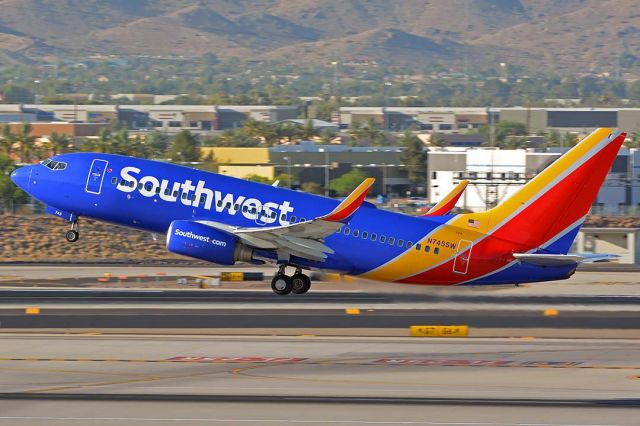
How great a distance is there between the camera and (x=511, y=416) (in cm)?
3497

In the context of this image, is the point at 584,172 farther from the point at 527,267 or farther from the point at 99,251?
the point at 99,251

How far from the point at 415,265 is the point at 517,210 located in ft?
16.9

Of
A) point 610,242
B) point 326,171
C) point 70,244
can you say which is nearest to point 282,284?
point 70,244

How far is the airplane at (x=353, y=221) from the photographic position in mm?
55969

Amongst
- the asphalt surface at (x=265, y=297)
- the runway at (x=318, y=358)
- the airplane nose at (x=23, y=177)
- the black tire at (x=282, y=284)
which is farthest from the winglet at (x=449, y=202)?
the airplane nose at (x=23, y=177)

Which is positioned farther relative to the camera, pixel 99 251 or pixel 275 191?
pixel 99 251

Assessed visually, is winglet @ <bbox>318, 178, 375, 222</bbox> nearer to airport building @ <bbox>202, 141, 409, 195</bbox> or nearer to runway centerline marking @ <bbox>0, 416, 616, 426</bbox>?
runway centerline marking @ <bbox>0, 416, 616, 426</bbox>

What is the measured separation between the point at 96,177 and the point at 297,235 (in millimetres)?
9376

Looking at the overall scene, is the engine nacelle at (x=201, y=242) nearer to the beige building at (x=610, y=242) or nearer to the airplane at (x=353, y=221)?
the airplane at (x=353, y=221)

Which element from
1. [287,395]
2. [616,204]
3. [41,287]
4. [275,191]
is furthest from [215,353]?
[616,204]

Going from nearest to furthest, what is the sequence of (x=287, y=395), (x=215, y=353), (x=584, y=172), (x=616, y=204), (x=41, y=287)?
(x=287, y=395) < (x=215, y=353) < (x=584, y=172) < (x=41, y=287) < (x=616, y=204)

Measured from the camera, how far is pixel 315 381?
40156mm

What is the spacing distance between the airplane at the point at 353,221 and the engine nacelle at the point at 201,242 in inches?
1.7

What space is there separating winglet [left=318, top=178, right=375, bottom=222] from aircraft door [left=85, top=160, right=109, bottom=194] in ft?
34.2
